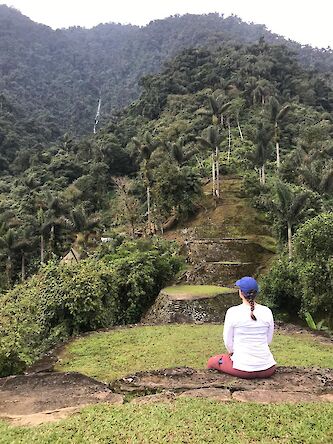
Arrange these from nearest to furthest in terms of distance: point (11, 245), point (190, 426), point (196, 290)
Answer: point (190, 426)
point (196, 290)
point (11, 245)

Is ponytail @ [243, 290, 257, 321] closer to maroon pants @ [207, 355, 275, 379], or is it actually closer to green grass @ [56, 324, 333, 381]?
maroon pants @ [207, 355, 275, 379]

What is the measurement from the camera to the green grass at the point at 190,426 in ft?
13.5

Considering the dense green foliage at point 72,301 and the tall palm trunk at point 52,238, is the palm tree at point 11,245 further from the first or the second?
the dense green foliage at point 72,301

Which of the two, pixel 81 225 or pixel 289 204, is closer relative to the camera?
pixel 289 204

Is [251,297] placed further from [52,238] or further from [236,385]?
[52,238]

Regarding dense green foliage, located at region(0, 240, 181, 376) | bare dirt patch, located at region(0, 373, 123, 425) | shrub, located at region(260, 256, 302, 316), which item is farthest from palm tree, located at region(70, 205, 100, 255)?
bare dirt patch, located at region(0, 373, 123, 425)

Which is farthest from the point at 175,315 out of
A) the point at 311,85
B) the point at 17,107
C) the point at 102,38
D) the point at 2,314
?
the point at 102,38

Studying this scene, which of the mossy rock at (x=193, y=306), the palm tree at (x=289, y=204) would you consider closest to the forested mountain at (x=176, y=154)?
the palm tree at (x=289, y=204)

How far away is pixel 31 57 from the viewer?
134 metres

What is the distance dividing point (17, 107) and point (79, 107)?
2373 cm

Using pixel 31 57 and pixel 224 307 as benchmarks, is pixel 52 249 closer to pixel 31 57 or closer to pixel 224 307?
pixel 224 307

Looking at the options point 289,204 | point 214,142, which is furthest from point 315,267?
point 214,142

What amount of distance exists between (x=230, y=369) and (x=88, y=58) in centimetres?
15461

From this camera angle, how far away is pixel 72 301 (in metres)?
13.5
